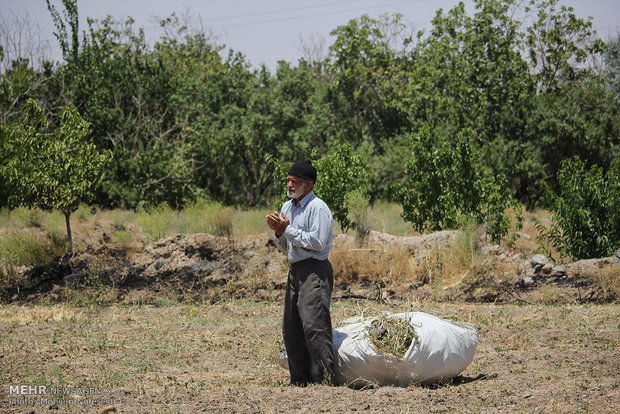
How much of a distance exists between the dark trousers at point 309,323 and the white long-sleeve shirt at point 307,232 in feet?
0.29

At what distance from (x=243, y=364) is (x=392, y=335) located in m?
1.86

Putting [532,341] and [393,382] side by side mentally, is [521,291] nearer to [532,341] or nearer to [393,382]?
[532,341]

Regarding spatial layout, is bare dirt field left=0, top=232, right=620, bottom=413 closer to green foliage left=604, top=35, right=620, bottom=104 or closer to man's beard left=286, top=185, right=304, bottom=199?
man's beard left=286, top=185, right=304, bottom=199

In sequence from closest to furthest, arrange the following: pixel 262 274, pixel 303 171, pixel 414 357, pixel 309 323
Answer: pixel 414 357 → pixel 309 323 → pixel 303 171 → pixel 262 274

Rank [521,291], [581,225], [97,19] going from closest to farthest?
[521,291]
[581,225]
[97,19]

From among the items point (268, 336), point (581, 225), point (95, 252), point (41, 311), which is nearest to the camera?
point (268, 336)

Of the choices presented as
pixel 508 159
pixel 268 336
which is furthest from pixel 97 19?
pixel 268 336

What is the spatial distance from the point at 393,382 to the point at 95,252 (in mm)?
9073

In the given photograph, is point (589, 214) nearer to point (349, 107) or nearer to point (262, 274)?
point (262, 274)

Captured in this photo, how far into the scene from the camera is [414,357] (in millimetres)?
5613

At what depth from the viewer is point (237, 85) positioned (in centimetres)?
2553

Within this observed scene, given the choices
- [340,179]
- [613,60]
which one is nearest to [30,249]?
[340,179]

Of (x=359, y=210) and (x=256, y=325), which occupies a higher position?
(x=359, y=210)

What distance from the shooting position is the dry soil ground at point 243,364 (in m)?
5.18
